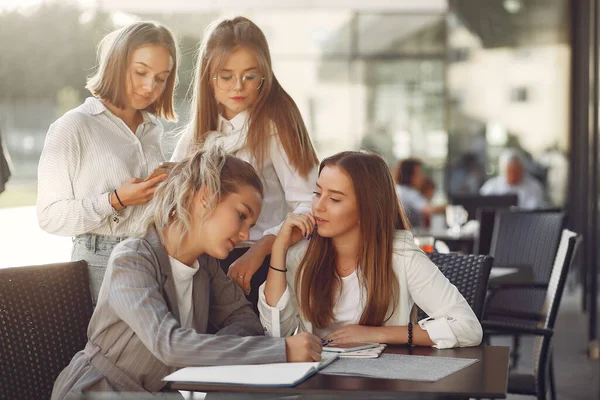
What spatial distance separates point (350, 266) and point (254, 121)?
2.03 ft

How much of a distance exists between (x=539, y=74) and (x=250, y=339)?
9.15 metres

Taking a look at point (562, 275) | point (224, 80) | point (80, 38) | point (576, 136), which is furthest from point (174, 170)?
point (80, 38)

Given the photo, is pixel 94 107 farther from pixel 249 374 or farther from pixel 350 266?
pixel 249 374

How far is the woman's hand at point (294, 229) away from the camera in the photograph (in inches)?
93.6

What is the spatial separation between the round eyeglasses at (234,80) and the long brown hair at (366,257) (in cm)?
45

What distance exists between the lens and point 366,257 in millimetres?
2451

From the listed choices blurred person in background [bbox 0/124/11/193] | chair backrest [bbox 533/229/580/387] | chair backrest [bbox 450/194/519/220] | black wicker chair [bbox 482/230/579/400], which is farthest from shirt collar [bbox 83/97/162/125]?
chair backrest [bbox 450/194/519/220]

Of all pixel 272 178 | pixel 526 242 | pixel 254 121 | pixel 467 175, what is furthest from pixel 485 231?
pixel 467 175

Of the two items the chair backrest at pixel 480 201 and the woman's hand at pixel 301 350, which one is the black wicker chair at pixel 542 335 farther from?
the chair backrest at pixel 480 201

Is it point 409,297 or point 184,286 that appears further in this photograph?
point 409,297

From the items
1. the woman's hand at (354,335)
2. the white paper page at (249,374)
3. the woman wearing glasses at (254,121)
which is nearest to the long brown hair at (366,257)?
the woman's hand at (354,335)

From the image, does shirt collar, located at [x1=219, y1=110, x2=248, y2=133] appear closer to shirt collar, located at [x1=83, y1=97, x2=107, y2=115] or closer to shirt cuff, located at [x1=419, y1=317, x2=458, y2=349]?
shirt collar, located at [x1=83, y1=97, x2=107, y2=115]

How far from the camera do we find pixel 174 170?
2195 mm

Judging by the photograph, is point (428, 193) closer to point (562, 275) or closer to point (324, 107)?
point (324, 107)
